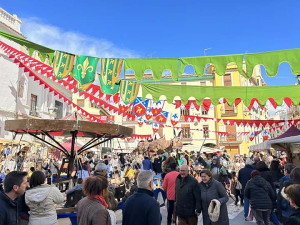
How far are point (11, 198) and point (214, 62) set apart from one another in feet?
20.4

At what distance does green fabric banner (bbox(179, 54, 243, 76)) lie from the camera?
7285 millimetres

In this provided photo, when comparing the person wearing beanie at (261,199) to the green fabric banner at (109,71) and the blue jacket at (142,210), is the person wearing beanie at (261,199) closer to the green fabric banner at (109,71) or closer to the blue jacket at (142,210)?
the blue jacket at (142,210)

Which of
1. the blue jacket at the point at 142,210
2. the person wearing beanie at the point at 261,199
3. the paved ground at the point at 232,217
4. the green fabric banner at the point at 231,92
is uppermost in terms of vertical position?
the green fabric banner at the point at 231,92

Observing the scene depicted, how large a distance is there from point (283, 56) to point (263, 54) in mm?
531

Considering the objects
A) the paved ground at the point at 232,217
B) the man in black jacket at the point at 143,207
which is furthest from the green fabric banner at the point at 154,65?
the man in black jacket at the point at 143,207

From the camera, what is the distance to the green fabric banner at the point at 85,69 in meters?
7.11

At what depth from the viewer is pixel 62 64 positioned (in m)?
7.03

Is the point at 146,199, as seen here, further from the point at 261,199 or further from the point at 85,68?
the point at 85,68

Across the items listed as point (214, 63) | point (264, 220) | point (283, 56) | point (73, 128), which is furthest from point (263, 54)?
point (73, 128)

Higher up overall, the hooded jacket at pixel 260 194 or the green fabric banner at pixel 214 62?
the green fabric banner at pixel 214 62

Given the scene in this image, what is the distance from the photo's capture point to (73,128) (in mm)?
5684

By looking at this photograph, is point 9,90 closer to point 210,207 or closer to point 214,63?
point 214,63

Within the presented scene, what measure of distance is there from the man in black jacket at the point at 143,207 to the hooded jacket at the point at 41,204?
1.18 m

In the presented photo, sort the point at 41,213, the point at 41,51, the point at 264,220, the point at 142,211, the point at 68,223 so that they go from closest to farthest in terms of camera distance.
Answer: the point at 142,211
the point at 41,213
the point at 264,220
the point at 68,223
the point at 41,51
